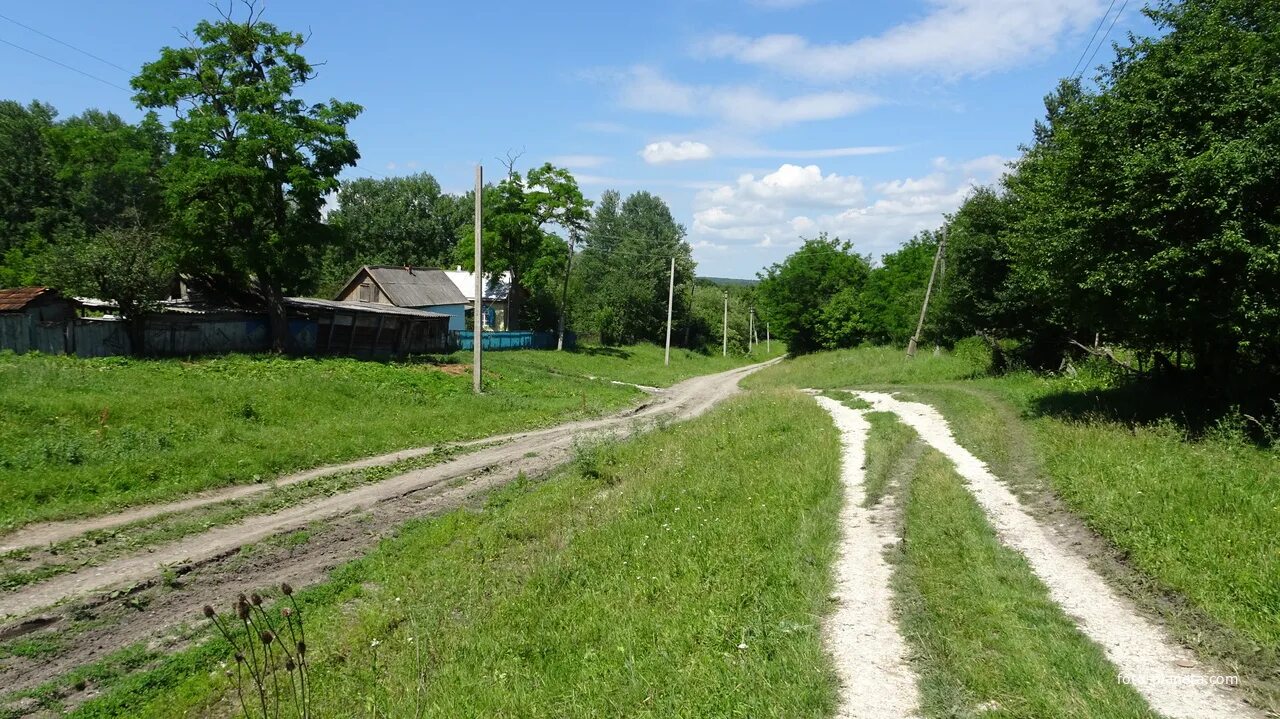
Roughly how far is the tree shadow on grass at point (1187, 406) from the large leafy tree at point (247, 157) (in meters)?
30.3

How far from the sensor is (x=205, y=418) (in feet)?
61.1

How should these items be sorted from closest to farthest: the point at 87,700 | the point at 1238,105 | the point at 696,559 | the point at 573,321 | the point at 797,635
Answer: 1. the point at 797,635
2. the point at 87,700
3. the point at 696,559
4. the point at 1238,105
5. the point at 573,321

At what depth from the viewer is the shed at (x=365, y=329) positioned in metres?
37.3

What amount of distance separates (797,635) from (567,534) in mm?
5341

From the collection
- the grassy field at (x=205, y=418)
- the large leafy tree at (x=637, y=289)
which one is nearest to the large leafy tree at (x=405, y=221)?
the large leafy tree at (x=637, y=289)

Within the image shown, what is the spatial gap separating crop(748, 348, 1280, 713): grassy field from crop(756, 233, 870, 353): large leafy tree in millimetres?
39958

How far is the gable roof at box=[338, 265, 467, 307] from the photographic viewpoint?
52188 mm

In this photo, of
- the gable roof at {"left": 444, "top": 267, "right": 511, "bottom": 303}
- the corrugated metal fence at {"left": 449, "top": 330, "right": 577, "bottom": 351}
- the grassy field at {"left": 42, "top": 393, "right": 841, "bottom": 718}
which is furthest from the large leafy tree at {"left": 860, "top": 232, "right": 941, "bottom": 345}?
the grassy field at {"left": 42, "top": 393, "right": 841, "bottom": 718}

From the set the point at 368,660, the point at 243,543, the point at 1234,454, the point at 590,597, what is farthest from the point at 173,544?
the point at 1234,454

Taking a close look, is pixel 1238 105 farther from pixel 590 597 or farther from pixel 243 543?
pixel 243 543

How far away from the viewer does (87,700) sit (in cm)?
702

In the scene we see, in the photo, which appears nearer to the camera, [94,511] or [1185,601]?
[1185,601]

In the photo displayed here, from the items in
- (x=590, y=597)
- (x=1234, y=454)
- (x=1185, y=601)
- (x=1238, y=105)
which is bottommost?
(x=590, y=597)

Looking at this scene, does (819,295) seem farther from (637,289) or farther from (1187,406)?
(1187,406)
